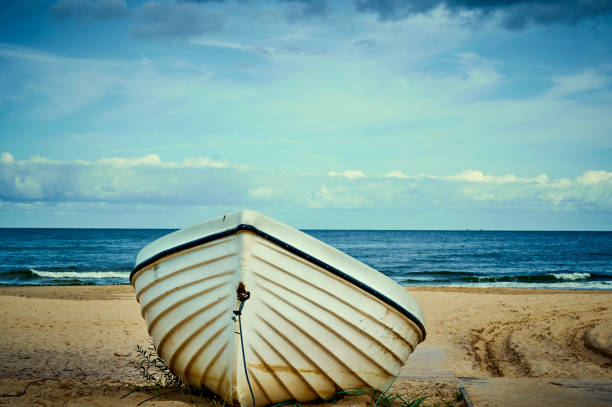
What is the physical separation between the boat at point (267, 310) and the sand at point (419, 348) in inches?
16.7

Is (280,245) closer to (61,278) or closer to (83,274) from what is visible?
(61,278)

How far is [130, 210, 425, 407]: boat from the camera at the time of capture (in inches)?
121

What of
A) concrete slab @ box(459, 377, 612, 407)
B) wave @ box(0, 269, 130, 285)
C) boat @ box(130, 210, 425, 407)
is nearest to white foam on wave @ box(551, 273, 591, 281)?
wave @ box(0, 269, 130, 285)

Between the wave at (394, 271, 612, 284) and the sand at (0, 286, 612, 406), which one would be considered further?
the wave at (394, 271, 612, 284)

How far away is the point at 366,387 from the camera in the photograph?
3.60 m

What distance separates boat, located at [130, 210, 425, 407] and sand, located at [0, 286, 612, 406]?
1.39ft

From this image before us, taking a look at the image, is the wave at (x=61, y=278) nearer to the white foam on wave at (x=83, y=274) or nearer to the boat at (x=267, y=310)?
the white foam on wave at (x=83, y=274)

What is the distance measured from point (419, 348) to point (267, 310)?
18.5ft

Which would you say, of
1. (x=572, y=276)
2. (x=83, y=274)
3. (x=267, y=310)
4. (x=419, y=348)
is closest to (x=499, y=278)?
(x=572, y=276)

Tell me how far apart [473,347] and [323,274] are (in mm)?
5923

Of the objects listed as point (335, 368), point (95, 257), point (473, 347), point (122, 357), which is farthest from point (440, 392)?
point (95, 257)

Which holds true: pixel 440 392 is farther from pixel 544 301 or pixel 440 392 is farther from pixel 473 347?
pixel 544 301

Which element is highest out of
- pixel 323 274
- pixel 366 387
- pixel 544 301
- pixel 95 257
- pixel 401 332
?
pixel 323 274

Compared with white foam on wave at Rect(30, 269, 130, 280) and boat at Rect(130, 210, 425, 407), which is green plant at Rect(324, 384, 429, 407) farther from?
white foam on wave at Rect(30, 269, 130, 280)
